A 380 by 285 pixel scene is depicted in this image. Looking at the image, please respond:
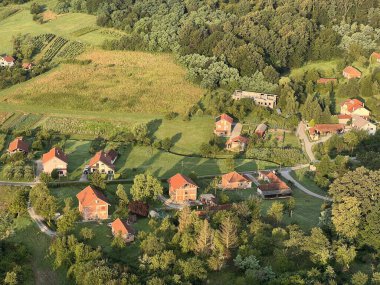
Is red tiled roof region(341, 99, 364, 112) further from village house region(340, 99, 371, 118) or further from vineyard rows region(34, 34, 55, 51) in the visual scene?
vineyard rows region(34, 34, 55, 51)

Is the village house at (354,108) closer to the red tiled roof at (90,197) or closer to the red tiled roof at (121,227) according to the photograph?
the red tiled roof at (90,197)

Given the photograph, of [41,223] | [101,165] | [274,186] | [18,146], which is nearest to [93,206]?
[41,223]

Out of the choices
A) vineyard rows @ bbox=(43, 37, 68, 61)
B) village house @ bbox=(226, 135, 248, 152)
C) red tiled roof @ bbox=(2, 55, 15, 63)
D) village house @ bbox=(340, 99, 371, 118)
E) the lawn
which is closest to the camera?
village house @ bbox=(226, 135, 248, 152)

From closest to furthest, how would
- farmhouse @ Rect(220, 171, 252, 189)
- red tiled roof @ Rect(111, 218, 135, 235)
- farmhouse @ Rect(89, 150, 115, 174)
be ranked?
1. red tiled roof @ Rect(111, 218, 135, 235)
2. farmhouse @ Rect(220, 171, 252, 189)
3. farmhouse @ Rect(89, 150, 115, 174)

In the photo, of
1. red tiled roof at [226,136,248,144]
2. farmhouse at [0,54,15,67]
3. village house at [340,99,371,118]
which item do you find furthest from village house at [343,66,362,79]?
farmhouse at [0,54,15,67]

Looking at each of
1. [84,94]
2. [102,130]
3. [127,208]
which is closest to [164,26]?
[84,94]

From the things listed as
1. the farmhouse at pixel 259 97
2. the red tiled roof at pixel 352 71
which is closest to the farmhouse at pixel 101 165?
the farmhouse at pixel 259 97

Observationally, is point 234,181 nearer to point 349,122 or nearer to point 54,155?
point 54,155
